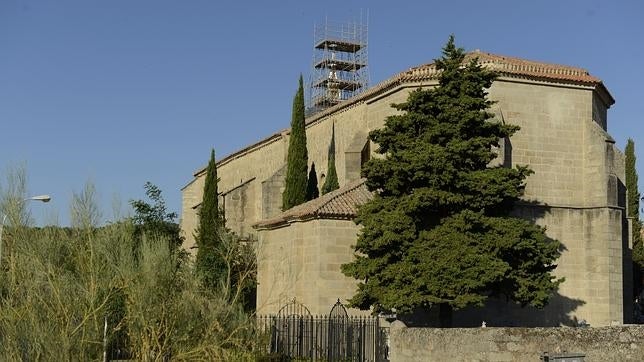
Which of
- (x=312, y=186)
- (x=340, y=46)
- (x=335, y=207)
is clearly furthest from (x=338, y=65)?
(x=335, y=207)

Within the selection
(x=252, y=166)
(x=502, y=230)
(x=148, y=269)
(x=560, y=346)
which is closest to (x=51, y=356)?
(x=148, y=269)

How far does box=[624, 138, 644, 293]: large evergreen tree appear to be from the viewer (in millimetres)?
39875

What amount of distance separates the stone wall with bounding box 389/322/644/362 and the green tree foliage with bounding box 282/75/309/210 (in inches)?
689

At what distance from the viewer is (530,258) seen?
21.1m

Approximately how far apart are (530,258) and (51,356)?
13.9 m

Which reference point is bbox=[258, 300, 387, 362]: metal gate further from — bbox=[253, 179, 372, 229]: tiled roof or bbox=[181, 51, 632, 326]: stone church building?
bbox=[253, 179, 372, 229]: tiled roof

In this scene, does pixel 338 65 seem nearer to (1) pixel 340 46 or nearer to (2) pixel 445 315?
(1) pixel 340 46

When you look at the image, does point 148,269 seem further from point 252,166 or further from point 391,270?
point 252,166

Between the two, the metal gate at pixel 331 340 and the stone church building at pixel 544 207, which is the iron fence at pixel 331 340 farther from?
the stone church building at pixel 544 207

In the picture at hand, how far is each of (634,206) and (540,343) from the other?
3017 cm

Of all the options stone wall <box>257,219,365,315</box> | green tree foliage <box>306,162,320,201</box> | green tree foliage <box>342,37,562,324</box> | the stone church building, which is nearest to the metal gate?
green tree foliage <box>342,37,562,324</box>

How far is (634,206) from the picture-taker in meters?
39.9

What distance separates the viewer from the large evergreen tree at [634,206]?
131 ft

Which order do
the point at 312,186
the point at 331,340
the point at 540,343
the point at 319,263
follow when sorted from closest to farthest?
the point at 540,343 → the point at 331,340 → the point at 319,263 → the point at 312,186
